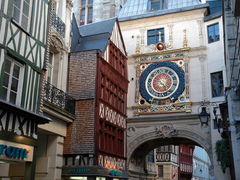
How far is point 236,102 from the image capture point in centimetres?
1080

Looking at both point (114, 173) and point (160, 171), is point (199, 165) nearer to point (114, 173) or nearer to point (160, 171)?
point (160, 171)

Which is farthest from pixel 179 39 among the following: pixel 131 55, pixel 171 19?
pixel 131 55

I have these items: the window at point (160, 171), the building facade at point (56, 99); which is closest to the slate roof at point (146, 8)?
the building facade at point (56, 99)

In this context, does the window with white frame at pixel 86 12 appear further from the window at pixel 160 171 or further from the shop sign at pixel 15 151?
the shop sign at pixel 15 151

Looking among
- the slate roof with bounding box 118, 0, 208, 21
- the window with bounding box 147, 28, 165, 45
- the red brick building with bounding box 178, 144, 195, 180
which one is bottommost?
the red brick building with bounding box 178, 144, 195, 180

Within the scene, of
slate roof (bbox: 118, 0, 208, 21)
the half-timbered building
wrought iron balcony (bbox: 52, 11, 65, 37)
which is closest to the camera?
the half-timbered building

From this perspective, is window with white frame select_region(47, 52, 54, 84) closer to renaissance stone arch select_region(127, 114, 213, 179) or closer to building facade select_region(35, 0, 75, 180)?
building facade select_region(35, 0, 75, 180)

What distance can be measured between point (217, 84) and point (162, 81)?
3233 millimetres

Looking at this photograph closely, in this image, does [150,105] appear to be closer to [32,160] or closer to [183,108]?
[183,108]

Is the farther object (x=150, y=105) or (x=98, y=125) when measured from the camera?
(x=150, y=105)

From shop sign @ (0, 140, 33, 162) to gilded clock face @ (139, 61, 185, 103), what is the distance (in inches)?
450

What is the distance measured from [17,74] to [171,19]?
13.6 m

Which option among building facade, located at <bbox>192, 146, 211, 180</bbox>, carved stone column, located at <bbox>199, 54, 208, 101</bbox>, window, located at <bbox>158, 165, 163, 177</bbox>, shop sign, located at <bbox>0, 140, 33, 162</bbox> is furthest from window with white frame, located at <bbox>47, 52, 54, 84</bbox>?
building facade, located at <bbox>192, 146, 211, 180</bbox>

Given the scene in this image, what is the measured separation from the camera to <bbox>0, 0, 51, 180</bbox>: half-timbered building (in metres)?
8.73
